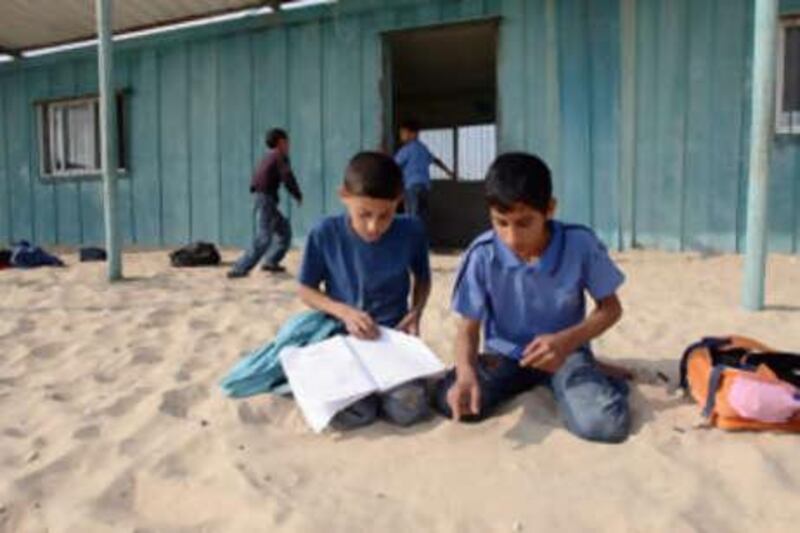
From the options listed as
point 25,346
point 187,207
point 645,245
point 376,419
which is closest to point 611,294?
point 376,419

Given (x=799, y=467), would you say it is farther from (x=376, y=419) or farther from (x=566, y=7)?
(x=566, y=7)

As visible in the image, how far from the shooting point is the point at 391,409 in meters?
2.49

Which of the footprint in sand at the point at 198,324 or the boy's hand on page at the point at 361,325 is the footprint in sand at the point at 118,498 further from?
the footprint in sand at the point at 198,324

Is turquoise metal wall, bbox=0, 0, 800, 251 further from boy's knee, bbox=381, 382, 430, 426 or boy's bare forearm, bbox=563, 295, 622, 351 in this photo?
boy's knee, bbox=381, 382, 430, 426

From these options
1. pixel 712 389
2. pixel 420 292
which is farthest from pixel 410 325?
pixel 712 389

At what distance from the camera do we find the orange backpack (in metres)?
2.26

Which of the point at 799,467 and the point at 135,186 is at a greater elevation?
the point at 135,186

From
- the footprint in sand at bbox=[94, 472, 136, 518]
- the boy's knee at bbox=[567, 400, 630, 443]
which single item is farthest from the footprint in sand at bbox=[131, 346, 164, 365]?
the boy's knee at bbox=[567, 400, 630, 443]

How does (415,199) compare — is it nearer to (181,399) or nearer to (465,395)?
(181,399)

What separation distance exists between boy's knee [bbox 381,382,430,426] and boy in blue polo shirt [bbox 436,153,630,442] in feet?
0.32

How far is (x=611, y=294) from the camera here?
2.46m

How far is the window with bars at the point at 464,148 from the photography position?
12.8 meters

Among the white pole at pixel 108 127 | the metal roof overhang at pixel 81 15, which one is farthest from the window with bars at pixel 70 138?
the white pole at pixel 108 127

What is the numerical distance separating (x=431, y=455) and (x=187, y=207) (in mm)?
8685
